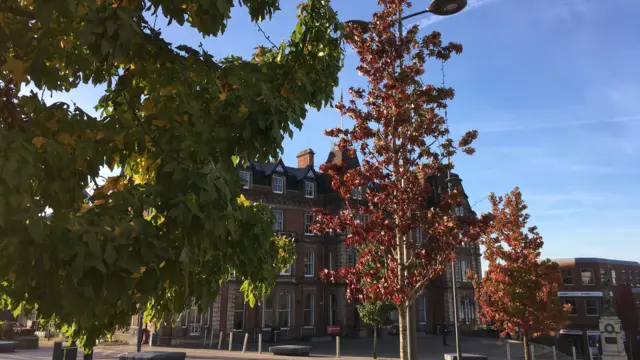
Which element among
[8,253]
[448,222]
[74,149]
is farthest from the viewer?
[448,222]

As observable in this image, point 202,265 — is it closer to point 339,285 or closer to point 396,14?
point 396,14

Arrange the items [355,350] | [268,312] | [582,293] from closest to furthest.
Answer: [355,350] → [268,312] → [582,293]

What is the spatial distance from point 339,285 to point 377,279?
31.4 meters

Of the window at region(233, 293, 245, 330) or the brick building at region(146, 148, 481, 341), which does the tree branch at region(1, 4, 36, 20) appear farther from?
the window at region(233, 293, 245, 330)

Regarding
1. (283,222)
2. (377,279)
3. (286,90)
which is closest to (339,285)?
(283,222)

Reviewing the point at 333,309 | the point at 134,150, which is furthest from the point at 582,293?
the point at 134,150

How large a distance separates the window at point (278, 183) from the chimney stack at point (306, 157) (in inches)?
238

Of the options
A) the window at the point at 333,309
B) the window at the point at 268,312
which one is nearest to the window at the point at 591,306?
the window at the point at 333,309

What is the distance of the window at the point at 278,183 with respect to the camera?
1533 inches

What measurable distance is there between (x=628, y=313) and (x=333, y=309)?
43.6 metres

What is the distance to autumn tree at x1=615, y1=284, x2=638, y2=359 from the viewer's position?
57.8 meters

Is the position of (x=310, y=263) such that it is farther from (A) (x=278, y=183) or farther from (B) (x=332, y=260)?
(A) (x=278, y=183)

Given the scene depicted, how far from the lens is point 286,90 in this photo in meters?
4.25

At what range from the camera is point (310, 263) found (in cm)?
4019
